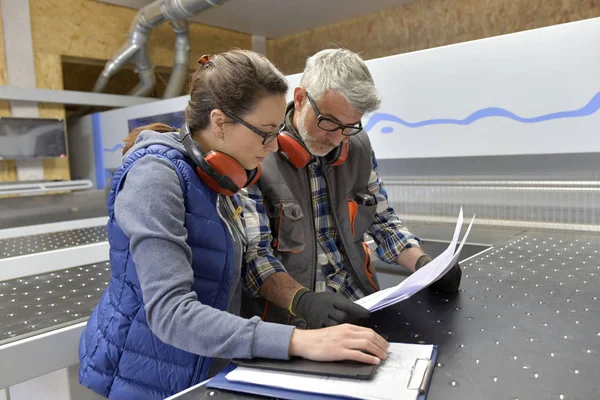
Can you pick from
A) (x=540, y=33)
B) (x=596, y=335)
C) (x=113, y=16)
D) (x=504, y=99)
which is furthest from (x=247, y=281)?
(x=113, y=16)

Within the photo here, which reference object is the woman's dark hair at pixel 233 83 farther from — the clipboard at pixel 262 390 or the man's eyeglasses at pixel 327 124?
the clipboard at pixel 262 390

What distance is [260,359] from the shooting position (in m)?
0.73

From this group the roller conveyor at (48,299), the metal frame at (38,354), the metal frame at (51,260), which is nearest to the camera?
the metal frame at (38,354)

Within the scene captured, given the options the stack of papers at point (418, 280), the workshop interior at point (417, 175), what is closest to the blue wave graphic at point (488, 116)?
the workshop interior at point (417, 175)

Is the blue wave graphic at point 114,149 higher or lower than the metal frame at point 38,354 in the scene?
higher

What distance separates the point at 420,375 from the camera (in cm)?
68

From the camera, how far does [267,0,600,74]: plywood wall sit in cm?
332

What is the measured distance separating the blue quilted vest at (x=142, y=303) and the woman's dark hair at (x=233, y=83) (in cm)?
13

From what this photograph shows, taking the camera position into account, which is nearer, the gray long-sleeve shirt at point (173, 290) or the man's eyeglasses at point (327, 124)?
the gray long-sleeve shirt at point (173, 290)

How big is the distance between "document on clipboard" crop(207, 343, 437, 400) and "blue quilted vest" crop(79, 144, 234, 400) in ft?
0.52

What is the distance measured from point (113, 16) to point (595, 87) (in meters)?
4.16

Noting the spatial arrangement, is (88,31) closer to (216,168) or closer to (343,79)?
(343,79)

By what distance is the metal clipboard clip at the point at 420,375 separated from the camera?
2.12 ft

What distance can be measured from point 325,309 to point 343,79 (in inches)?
23.4
